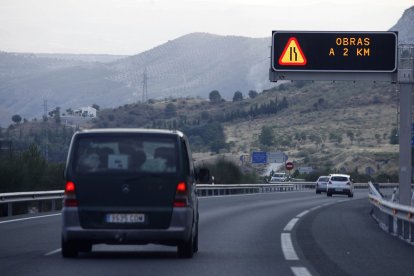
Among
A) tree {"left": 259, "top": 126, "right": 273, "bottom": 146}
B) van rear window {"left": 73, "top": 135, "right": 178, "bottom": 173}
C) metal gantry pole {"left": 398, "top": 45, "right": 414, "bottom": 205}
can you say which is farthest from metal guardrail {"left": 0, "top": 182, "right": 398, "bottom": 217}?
tree {"left": 259, "top": 126, "right": 273, "bottom": 146}

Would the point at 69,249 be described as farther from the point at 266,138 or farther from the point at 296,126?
the point at 296,126

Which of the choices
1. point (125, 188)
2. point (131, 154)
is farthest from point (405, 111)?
point (125, 188)

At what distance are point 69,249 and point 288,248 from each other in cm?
441

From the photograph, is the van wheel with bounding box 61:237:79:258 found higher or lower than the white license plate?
lower

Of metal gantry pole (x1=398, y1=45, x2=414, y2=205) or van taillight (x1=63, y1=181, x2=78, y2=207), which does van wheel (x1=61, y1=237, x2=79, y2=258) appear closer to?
van taillight (x1=63, y1=181, x2=78, y2=207)

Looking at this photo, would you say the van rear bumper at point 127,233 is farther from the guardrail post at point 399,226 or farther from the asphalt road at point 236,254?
the guardrail post at point 399,226

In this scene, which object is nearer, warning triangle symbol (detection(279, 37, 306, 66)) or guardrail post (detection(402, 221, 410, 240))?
guardrail post (detection(402, 221, 410, 240))

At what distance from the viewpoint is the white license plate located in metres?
15.9

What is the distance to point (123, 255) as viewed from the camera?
16938 mm

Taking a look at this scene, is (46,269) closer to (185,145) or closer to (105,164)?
(105,164)

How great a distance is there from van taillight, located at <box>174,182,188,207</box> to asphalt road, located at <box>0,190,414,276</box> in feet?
2.84

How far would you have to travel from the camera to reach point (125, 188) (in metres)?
15.9

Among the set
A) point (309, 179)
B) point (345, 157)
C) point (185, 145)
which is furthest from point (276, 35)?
point (345, 157)

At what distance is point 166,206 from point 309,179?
9074cm
